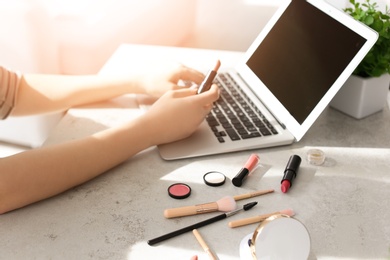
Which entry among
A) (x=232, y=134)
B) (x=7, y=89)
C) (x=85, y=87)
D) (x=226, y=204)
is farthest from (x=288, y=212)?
(x=7, y=89)

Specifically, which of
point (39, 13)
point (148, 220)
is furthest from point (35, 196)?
point (39, 13)

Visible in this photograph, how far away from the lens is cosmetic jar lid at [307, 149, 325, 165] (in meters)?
0.84

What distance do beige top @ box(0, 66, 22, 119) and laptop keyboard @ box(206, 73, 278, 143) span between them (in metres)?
0.40

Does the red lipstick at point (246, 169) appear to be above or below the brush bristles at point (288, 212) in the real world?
below

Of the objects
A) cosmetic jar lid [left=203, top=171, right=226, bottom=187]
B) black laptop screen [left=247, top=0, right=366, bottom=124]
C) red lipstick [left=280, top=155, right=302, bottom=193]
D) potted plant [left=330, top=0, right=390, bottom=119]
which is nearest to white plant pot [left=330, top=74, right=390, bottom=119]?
potted plant [left=330, top=0, right=390, bottom=119]

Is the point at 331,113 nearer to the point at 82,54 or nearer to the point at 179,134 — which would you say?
the point at 179,134

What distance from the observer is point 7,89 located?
100cm

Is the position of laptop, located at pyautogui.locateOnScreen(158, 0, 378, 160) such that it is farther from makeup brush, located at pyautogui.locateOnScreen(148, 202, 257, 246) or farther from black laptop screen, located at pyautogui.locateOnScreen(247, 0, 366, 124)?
makeup brush, located at pyautogui.locateOnScreen(148, 202, 257, 246)

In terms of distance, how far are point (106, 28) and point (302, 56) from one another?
2.09 ft

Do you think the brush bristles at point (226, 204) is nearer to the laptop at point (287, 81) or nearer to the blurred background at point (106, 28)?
the laptop at point (287, 81)

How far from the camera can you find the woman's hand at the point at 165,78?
3.27ft

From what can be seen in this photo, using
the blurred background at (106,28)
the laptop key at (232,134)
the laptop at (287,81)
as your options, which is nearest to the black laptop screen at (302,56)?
the laptop at (287,81)

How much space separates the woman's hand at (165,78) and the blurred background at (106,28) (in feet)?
1.29

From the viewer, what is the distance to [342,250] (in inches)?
25.8
